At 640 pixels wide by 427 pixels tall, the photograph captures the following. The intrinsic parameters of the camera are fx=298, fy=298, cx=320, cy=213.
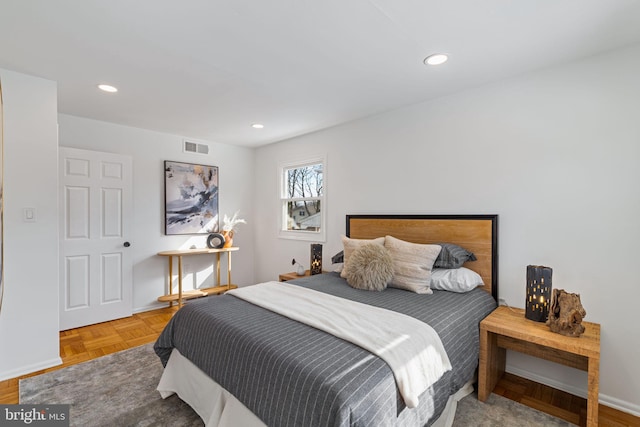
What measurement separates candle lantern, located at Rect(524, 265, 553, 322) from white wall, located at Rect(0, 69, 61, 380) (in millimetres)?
3698

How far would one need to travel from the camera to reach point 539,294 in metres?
2.01

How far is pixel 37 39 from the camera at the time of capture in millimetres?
1880

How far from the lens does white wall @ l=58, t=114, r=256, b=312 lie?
11.6 feet

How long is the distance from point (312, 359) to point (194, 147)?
383 centimetres

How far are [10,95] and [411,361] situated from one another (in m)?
3.37

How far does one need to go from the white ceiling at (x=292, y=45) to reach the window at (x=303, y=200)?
1282mm

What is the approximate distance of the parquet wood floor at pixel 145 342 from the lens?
1.90 m

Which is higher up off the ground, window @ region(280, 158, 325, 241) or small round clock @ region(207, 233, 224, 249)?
window @ region(280, 158, 325, 241)

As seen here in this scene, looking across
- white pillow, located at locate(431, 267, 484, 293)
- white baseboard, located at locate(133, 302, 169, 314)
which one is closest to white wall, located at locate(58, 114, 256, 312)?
white baseboard, located at locate(133, 302, 169, 314)

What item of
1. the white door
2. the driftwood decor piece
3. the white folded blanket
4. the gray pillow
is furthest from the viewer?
the white door

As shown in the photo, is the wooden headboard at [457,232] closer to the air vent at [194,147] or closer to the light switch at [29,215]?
the air vent at [194,147]

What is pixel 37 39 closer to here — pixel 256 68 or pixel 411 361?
pixel 256 68

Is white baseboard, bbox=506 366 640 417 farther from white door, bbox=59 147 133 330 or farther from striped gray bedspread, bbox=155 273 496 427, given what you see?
white door, bbox=59 147 133 330

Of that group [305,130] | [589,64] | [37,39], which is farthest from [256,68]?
[589,64]
